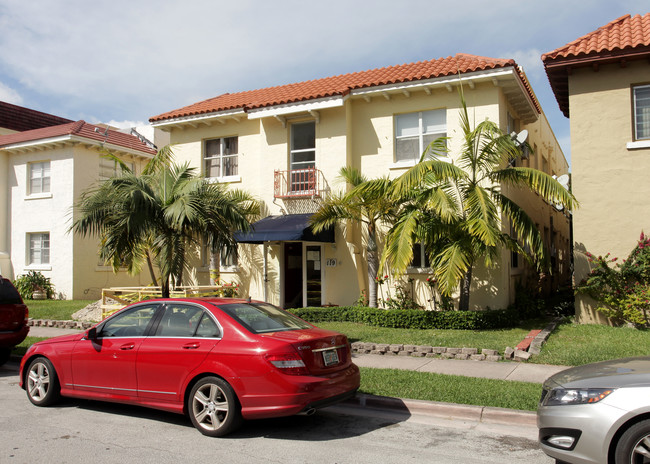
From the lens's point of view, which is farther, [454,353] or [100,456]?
[454,353]

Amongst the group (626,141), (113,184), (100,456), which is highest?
(626,141)

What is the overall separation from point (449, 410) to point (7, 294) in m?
8.19

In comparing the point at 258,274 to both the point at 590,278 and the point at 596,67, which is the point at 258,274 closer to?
the point at 590,278

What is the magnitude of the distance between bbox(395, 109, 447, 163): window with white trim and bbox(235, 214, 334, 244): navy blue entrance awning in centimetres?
302

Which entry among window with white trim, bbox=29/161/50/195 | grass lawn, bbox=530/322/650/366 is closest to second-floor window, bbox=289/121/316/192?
grass lawn, bbox=530/322/650/366

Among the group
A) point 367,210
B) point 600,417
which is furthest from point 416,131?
point 600,417

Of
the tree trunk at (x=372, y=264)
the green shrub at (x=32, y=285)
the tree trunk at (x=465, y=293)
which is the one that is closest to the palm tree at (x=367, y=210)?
the tree trunk at (x=372, y=264)

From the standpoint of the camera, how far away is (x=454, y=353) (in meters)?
9.54

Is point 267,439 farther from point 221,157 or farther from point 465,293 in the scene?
point 221,157

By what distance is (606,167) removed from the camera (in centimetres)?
1251

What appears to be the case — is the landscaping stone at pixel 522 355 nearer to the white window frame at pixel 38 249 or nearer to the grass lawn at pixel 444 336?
the grass lawn at pixel 444 336

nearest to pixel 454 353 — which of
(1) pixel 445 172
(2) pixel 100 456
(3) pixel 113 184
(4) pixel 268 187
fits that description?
(1) pixel 445 172

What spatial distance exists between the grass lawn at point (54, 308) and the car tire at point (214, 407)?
37.4 ft

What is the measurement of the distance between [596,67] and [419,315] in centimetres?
711
